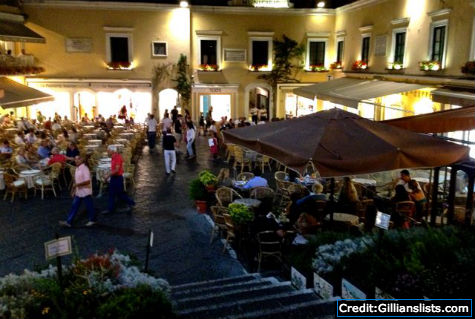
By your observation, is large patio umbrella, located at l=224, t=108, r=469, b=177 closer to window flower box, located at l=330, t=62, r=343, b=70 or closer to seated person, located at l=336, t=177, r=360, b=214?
seated person, located at l=336, t=177, r=360, b=214

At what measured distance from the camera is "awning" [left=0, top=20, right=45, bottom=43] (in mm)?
21328

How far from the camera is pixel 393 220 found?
9367mm

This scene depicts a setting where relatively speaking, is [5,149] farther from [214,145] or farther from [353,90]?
[353,90]

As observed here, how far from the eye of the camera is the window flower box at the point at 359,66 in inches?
953

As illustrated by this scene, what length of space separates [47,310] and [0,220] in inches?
300

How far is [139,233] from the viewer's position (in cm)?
1030

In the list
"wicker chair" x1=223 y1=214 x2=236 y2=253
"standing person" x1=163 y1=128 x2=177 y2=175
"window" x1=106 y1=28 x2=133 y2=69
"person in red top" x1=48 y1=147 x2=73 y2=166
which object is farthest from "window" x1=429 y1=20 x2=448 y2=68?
"window" x1=106 y1=28 x2=133 y2=69

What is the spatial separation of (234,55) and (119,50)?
258 inches

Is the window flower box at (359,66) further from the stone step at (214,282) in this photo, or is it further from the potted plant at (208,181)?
the stone step at (214,282)

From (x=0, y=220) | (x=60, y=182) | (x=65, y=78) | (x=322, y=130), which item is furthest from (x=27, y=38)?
(x=322, y=130)

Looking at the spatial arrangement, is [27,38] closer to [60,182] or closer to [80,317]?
[60,182]

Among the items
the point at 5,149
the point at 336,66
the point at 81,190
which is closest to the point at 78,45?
the point at 5,149

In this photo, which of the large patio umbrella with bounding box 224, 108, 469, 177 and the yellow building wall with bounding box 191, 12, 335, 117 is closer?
the large patio umbrella with bounding box 224, 108, 469, 177

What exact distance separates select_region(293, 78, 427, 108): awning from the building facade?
1406mm
